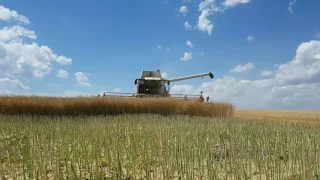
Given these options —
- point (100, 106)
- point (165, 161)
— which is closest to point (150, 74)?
point (100, 106)

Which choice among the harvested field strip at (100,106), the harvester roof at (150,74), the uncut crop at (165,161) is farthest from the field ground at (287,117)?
the uncut crop at (165,161)

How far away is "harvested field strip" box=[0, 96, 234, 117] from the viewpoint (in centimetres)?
1377

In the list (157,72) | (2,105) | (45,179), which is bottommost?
(45,179)

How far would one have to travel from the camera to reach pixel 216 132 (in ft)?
23.6

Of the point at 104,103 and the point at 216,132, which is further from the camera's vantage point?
the point at 104,103

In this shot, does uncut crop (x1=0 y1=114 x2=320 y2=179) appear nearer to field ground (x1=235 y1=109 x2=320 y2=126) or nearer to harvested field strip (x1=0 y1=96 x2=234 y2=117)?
harvested field strip (x1=0 y1=96 x2=234 y2=117)

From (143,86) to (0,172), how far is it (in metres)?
14.3

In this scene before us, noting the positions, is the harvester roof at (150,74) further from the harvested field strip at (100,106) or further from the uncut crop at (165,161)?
the uncut crop at (165,161)

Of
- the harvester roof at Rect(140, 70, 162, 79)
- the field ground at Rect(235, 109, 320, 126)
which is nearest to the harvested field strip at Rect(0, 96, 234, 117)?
the field ground at Rect(235, 109, 320, 126)

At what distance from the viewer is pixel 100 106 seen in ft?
47.7

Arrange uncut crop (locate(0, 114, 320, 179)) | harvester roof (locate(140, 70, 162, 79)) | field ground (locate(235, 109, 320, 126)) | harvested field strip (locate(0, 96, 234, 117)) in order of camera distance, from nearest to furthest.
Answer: uncut crop (locate(0, 114, 320, 179))
harvested field strip (locate(0, 96, 234, 117))
field ground (locate(235, 109, 320, 126))
harvester roof (locate(140, 70, 162, 79))

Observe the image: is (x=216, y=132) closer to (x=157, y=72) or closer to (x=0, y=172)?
(x=0, y=172)

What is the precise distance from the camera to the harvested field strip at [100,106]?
1377 centimetres

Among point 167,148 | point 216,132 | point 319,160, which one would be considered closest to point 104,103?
point 216,132
